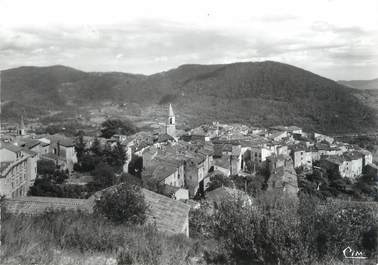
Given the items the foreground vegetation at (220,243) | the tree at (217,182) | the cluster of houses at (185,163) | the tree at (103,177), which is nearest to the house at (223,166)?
the cluster of houses at (185,163)

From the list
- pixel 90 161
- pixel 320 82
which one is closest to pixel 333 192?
pixel 90 161

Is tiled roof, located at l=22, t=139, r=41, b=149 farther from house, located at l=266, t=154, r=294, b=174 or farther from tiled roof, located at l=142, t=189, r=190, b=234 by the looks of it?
tiled roof, located at l=142, t=189, r=190, b=234

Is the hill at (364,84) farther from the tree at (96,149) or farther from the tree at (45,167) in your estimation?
the tree at (45,167)

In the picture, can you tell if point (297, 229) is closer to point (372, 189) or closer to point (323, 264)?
point (323, 264)

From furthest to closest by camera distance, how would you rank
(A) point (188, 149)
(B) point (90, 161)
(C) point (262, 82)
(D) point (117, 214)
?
(C) point (262, 82)
(A) point (188, 149)
(B) point (90, 161)
(D) point (117, 214)

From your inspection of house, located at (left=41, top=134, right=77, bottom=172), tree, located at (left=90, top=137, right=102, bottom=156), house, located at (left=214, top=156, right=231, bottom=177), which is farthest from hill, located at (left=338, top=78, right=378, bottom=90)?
house, located at (left=41, top=134, right=77, bottom=172)

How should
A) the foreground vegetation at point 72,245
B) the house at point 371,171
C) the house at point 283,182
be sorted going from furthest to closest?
the house at point 371,171 < the house at point 283,182 < the foreground vegetation at point 72,245

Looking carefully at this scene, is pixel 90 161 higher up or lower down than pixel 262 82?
lower down
